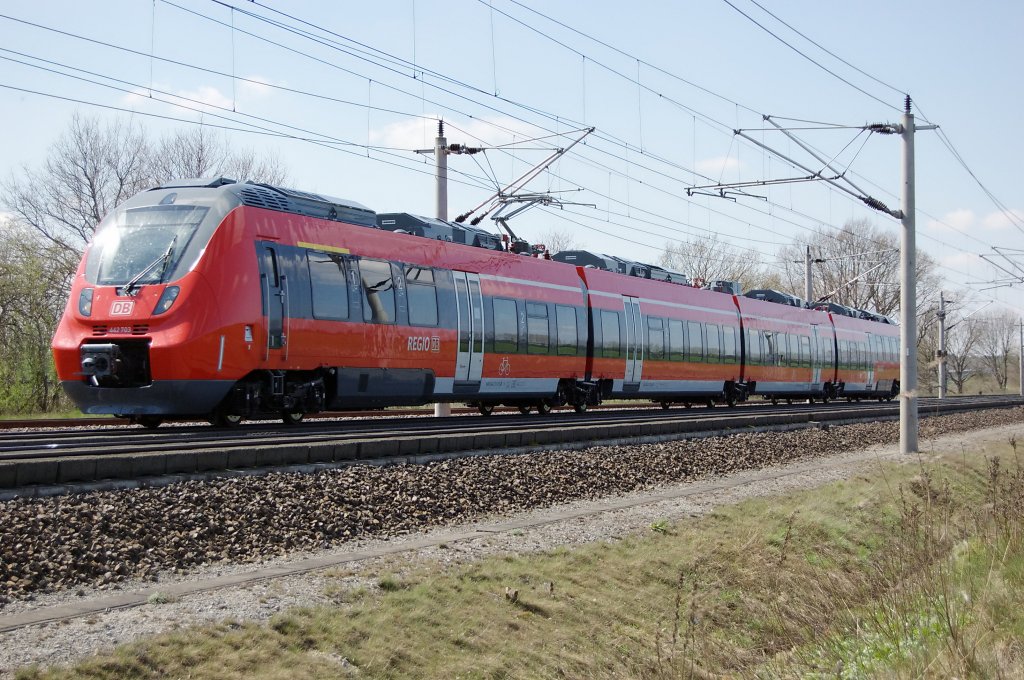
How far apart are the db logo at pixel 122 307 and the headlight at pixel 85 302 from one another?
38cm

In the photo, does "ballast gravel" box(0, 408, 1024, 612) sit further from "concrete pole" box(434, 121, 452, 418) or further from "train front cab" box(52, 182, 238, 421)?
"concrete pole" box(434, 121, 452, 418)

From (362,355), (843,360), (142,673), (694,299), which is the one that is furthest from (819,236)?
(142,673)

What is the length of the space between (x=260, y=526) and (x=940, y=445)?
61.5ft

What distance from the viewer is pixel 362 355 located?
57.3 feet

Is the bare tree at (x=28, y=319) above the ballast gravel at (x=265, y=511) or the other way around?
above

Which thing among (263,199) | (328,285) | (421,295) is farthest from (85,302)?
(421,295)

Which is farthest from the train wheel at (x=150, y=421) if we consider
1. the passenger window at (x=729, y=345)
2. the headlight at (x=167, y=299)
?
the passenger window at (x=729, y=345)

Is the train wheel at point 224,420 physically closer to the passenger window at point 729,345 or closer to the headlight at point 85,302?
the headlight at point 85,302

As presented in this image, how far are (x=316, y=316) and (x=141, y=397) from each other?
126 inches

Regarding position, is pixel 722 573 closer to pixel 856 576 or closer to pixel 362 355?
pixel 856 576

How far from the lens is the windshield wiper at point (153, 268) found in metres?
14.5

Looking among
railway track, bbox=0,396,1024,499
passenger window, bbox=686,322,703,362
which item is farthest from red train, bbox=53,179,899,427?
passenger window, bbox=686,322,703,362

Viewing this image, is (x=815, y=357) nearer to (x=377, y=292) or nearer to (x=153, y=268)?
(x=377, y=292)

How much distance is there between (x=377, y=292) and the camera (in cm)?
1797
